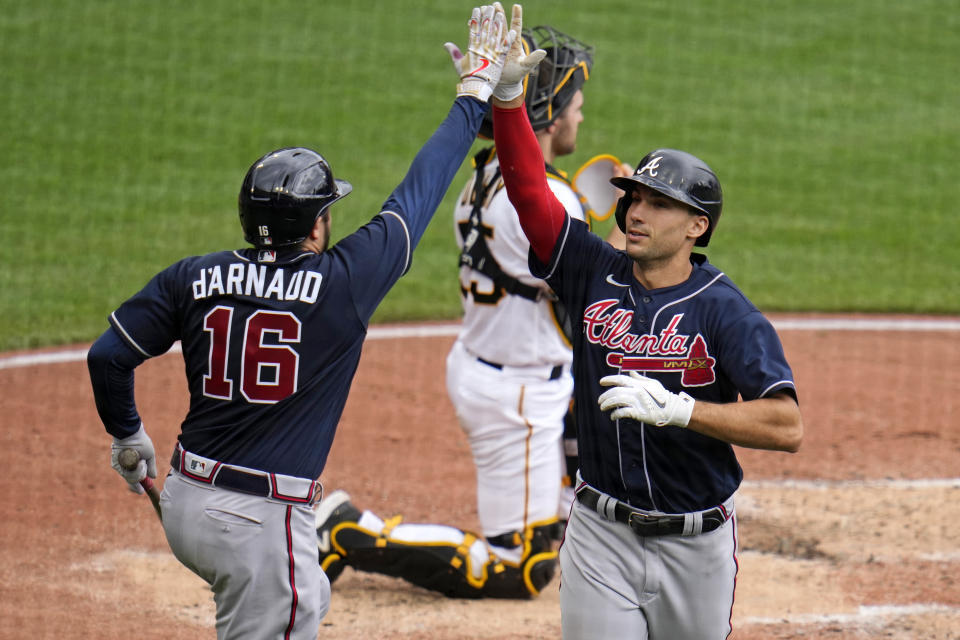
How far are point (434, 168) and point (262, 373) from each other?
79 cm

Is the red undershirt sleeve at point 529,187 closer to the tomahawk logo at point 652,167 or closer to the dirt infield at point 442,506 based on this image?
the tomahawk logo at point 652,167

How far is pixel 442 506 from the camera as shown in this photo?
5.81 m

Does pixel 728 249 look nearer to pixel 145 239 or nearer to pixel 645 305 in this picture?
pixel 145 239

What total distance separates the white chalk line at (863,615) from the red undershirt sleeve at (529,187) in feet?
6.22

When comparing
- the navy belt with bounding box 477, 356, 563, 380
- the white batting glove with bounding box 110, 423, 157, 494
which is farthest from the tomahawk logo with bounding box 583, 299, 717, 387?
the navy belt with bounding box 477, 356, 563, 380

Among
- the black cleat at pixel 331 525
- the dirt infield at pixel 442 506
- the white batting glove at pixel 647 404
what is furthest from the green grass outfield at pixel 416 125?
the white batting glove at pixel 647 404

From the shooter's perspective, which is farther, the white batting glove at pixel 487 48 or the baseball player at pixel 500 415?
the baseball player at pixel 500 415

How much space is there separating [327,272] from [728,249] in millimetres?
7907

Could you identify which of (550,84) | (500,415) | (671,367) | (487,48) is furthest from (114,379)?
(550,84)

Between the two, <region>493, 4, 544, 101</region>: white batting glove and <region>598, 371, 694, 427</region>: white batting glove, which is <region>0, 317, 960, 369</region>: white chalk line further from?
<region>598, 371, 694, 427</region>: white batting glove

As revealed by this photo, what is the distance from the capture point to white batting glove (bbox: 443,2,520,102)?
352 centimetres

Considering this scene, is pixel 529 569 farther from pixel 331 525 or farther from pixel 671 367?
pixel 671 367

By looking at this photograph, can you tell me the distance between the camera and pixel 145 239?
10641 mm

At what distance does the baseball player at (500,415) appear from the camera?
4.69 m
